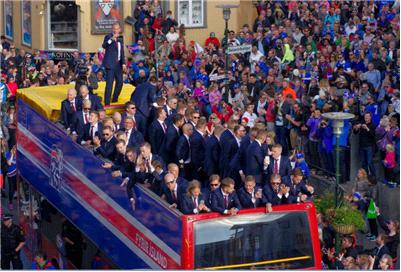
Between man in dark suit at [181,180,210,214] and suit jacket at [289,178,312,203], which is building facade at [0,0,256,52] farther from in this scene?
man in dark suit at [181,180,210,214]

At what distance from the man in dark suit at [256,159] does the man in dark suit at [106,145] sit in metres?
Answer: 1.95

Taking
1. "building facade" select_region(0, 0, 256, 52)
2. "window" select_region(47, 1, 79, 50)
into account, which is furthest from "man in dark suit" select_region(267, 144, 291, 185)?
"window" select_region(47, 1, 79, 50)

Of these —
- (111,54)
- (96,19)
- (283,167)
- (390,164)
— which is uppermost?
(96,19)

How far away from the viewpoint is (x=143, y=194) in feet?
55.9

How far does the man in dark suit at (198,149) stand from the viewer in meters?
19.7

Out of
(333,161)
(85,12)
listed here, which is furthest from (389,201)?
(85,12)

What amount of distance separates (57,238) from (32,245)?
1.71 meters

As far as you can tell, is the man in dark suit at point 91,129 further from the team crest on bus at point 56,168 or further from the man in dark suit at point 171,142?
the man in dark suit at point 171,142

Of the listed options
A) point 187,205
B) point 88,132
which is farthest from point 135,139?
point 187,205

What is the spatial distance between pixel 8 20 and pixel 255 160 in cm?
2576

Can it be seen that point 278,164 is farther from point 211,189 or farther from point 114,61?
point 114,61

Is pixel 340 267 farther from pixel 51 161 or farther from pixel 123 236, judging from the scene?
pixel 51 161

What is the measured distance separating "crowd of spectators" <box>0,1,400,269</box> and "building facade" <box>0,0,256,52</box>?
89 cm

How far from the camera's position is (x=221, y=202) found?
1644 cm
